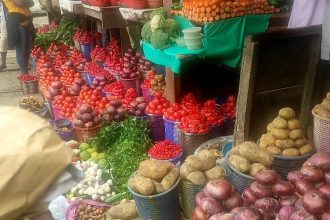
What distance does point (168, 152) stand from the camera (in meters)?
4.34

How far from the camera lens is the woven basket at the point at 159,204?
324 centimetres

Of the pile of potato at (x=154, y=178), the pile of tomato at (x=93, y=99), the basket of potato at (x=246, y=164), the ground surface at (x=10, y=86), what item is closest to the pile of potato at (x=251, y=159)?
the basket of potato at (x=246, y=164)

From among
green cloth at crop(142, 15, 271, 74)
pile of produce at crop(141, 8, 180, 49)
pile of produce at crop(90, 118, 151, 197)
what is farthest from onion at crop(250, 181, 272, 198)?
pile of produce at crop(141, 8, 180, 49)

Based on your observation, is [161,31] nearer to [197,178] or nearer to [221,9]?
[221,9]

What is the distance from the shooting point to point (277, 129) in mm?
3354

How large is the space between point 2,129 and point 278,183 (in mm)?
2178

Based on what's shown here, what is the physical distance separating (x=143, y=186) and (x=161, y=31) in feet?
7.60

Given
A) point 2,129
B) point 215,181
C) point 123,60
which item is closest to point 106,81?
point 123,60

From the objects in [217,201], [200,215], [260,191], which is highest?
[260,191]

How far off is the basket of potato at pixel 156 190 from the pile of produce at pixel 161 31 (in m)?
1.85

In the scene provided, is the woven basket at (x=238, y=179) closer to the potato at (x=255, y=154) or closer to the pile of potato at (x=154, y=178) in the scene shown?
the potato at (x=255, y=154)

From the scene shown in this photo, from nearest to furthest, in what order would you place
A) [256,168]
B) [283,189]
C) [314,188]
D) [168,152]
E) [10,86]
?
1. [314,188]
2. [283,189]
3. [256,168]
4. [168,152]
5. [10,86]

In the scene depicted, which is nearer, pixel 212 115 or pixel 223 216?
pixel 223 216

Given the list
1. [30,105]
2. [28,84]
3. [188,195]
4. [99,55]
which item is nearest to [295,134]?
[188,195]
